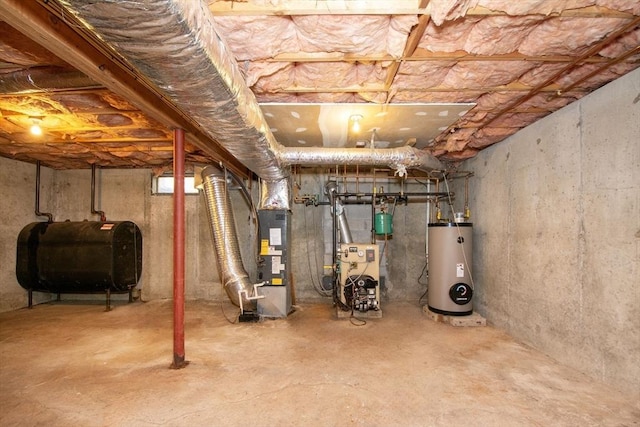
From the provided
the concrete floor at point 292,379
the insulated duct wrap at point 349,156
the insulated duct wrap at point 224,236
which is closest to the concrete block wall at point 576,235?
A: the concrete floor at point 292,379

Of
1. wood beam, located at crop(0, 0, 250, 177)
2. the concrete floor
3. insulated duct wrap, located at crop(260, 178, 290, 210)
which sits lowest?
the concrete floor

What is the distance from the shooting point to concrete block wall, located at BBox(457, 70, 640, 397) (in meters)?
2.10

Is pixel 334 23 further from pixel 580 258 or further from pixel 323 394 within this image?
pixel 580 258

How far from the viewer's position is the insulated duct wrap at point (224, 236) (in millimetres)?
3916

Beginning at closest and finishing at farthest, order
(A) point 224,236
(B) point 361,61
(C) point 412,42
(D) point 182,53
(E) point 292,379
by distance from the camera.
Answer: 1. (D) point 182,53
2. (C) point 412,42
3. (B) point 361,61
4. (E) point 292,379
5. (A) point 224,236

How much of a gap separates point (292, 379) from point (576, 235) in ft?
8.61

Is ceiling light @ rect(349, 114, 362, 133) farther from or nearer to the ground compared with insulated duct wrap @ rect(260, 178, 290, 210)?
farther from the ground

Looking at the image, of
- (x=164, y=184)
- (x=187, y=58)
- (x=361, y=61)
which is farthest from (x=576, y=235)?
(x=164, y=184)

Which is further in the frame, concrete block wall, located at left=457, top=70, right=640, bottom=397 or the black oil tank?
the black oil tank

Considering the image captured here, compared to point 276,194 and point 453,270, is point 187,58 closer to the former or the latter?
point 276,194

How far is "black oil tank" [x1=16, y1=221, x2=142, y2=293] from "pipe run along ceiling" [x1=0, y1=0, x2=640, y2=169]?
1626 millimetres

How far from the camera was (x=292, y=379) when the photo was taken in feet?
7.62

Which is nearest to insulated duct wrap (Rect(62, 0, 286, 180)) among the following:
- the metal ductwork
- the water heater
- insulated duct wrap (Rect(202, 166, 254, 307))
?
the metal ductwork

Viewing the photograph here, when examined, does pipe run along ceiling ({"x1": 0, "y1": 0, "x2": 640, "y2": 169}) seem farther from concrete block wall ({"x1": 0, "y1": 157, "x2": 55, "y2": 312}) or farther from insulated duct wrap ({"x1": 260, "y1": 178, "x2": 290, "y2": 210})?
concrete block wall ({"x1": 0, "y1": 157, "x2": 55, "y2": 312})
